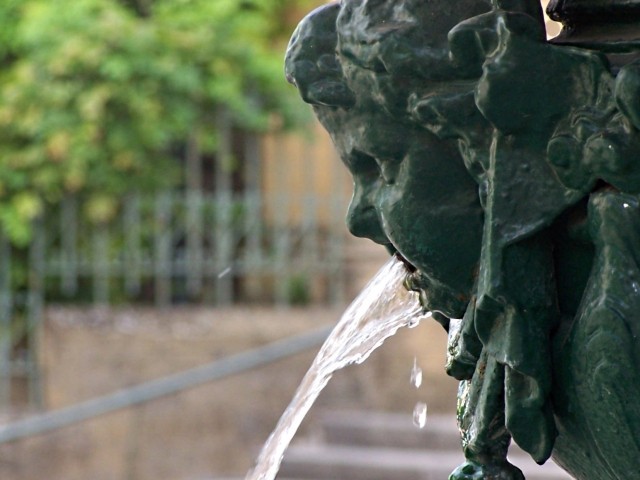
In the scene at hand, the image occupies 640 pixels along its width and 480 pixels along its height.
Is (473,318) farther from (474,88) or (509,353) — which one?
(474,88)

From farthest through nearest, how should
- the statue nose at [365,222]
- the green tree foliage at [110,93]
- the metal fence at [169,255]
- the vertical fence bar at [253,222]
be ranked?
the vertical fence bar at [253,222] < the metal fence at [169,255] < the green tree foliage at [110,93] < the statue nose at [365,222]

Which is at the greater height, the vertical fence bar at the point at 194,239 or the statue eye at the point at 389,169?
the statue eye at the point at 389,169

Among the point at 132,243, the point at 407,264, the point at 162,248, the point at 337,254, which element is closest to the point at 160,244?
the point at 162,248

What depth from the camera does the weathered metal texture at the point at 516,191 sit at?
3.48 feet

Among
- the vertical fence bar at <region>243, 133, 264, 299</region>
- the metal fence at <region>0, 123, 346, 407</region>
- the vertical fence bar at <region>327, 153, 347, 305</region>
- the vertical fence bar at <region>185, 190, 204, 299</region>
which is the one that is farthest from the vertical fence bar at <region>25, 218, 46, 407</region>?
the vertical fence bar at <region>327, 153, 347, 305</region>

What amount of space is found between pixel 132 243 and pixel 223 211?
1.64ft

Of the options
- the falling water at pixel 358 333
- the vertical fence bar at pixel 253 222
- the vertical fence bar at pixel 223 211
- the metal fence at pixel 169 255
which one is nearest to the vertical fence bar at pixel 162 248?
the metal fence at pixel 169 255

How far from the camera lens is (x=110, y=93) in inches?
237

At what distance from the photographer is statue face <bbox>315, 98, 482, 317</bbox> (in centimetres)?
118

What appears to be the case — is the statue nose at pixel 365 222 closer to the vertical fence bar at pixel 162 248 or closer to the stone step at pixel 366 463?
the stone step at pixel 366 463

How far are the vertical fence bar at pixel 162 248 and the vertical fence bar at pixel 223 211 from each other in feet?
0.82

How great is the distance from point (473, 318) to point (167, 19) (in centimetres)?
531

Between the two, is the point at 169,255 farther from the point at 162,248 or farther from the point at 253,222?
the point at 253,222

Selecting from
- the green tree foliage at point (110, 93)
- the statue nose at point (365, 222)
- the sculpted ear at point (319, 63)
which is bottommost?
the green tree foliage at point (110, 93)
